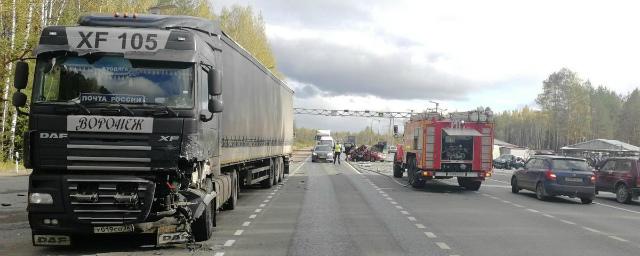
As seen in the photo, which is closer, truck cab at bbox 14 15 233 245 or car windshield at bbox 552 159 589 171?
truck cab at bbox 14 15 233 245

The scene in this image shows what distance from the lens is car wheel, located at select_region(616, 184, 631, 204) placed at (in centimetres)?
2061

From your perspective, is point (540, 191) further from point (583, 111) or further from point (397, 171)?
point (583, 111)

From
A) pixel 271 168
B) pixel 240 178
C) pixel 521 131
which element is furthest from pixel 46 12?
pixel 521 131

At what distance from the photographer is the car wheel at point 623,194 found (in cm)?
2061

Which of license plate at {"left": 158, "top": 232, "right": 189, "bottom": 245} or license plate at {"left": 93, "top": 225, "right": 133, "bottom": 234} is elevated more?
license plate at {"left": 93, "top": 225, "right": 133, "bottom": 234}

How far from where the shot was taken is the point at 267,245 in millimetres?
9578

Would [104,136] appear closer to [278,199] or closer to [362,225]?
[362,225]

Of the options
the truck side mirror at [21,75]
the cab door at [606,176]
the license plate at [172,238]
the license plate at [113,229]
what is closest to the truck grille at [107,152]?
the license plate at [113,229]

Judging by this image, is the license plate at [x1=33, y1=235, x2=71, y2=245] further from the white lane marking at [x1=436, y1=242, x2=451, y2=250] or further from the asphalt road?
the white lane marking at [x1=436, y1=242, x2=451, y2=250]

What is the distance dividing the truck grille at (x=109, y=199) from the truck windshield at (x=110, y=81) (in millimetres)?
1121

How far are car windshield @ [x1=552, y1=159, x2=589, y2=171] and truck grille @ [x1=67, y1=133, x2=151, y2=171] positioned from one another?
1554 centimetres

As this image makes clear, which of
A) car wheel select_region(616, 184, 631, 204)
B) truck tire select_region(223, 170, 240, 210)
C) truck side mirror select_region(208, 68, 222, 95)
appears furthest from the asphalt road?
truck side mirror select_region(208, 68, 222, 95)

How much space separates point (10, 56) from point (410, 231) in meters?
21.2

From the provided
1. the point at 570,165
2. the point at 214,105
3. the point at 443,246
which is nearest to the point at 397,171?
the point at 570,165
